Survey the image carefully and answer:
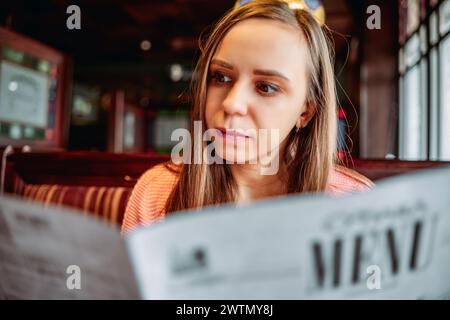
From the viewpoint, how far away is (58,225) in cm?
41

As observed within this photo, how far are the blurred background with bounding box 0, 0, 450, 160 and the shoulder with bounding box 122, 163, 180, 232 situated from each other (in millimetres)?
310

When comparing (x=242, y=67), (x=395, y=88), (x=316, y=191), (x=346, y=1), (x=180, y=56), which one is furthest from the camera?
(x=180, y=56)

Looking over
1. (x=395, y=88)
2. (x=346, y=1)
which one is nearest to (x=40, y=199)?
(x=395, y=88)

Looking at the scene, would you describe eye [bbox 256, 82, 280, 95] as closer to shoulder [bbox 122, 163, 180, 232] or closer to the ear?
the ear

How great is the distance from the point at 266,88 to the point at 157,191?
43 cm

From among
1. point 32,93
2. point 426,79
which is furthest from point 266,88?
point 32,93

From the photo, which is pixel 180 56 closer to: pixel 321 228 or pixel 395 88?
pixel 395 88

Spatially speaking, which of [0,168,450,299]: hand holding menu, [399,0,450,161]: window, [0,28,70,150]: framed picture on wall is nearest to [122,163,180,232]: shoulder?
[0,168,450,299]: hand holding menu

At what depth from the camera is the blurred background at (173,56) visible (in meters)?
2.75

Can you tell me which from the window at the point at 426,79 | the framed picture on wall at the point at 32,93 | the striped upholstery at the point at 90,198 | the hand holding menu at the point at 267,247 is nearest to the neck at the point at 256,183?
the hand holding menu at the point at 267,247

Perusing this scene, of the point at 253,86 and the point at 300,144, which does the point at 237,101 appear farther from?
the point at 300,144

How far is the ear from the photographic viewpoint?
35.7 inches

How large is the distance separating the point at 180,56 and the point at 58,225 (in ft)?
28.6

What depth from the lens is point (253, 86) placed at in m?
0.73
